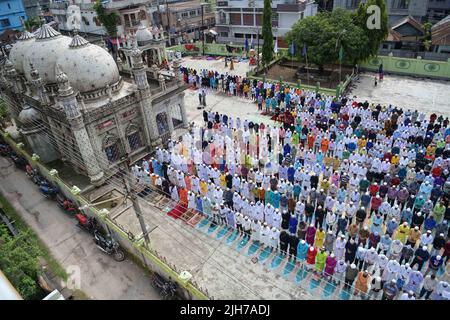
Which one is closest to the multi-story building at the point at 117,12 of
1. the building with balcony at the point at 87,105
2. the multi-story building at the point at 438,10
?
the building with balcony at the point at 87,105

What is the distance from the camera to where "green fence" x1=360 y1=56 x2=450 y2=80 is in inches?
1110

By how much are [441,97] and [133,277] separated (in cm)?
2585

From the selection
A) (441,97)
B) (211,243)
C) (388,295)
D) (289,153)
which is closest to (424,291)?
(388,295)

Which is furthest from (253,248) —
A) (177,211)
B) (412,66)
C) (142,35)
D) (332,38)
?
(412,66)

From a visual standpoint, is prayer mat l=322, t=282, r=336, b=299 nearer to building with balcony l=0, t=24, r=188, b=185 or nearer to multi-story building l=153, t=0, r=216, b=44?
building with balcony l=0, t=24, r=188, b=185

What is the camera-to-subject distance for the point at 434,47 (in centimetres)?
3084

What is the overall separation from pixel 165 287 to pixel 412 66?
94.6 ft

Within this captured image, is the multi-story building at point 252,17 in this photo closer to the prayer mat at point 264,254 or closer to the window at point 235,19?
the window at point 235,19

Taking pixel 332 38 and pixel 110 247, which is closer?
→ pixel 110 247

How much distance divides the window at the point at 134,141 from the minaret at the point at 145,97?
21.1 inches

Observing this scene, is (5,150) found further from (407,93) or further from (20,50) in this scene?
(407,93)

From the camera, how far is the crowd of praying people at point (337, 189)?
445 inches

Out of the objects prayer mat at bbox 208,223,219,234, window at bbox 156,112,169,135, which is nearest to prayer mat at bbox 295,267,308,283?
prayer mat at bbox 208,223,219,234

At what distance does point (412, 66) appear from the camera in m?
29.4
